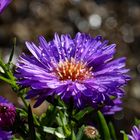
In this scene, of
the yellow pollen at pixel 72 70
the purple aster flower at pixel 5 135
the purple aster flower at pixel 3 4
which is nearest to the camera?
the purple aster flower at pixel 5 135

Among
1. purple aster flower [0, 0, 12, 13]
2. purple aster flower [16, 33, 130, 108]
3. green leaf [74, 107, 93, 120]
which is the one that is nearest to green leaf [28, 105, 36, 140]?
purple aster flower [16, 33, 130, 108]

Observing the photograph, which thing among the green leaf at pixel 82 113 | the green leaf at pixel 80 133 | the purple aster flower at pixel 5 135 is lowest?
the green leaf at pixel 80 133

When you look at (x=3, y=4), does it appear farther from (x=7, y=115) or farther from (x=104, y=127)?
(x=104, y=127)

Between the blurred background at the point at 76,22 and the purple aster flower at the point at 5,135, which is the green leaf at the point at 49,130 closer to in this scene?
the purple aster flower at the point at 5,135

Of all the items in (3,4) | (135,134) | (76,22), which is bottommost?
(135,134)

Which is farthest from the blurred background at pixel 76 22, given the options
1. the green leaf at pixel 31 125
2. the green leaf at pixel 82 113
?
the green leaf at pixel 31 125

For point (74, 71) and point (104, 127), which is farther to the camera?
point (74, 71)

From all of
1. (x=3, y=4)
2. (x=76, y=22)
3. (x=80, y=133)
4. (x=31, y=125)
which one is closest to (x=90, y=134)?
(x=80, y=133)
